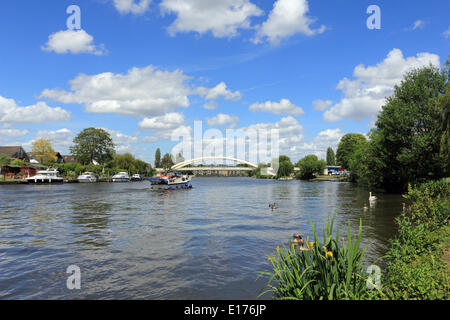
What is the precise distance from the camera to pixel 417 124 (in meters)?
35.3

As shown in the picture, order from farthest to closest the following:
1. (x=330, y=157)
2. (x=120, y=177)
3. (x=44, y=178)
→ (x=330, y=157) → (x=120, y=177) → (x=44, y=178)

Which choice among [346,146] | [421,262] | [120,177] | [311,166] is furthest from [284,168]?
[421,262]

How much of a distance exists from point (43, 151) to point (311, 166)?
90.1 meters

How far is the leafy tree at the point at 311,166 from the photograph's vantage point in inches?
4350

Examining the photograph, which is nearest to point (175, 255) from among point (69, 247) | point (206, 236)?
point (206, 236)

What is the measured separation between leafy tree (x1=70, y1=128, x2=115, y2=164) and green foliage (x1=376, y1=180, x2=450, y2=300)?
362 feet

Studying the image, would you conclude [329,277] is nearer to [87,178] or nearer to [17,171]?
[87,178]

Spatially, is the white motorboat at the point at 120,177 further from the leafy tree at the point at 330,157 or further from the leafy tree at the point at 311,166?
the leafy tree at the point at 330,157

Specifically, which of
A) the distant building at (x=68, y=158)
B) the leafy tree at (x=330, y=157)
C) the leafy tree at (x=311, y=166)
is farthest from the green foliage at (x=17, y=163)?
the leafy tree at (x=330, y=157)

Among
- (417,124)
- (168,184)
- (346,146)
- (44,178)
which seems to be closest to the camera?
(417,124)

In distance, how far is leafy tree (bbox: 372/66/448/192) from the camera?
3347cm

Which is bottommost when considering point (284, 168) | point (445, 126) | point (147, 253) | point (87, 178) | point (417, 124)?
point (147, 253)

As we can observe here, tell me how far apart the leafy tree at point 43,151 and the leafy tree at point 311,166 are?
280ft

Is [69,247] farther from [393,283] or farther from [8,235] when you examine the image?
[393,283]
